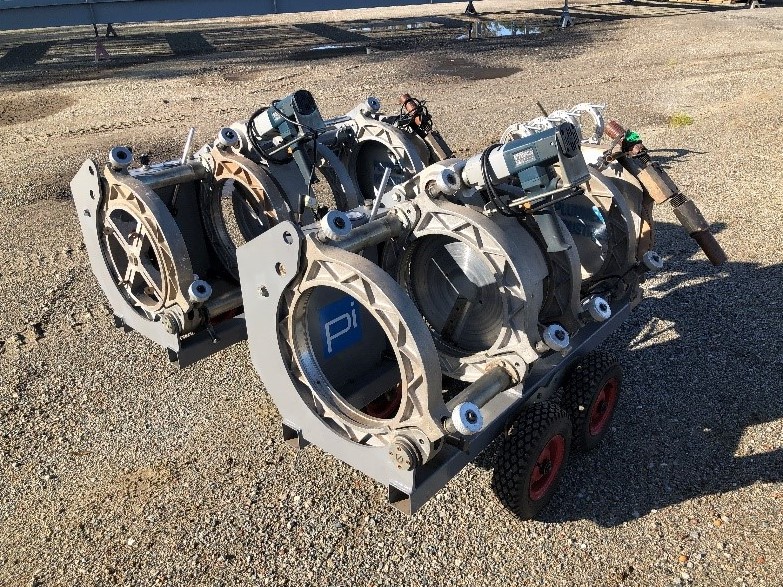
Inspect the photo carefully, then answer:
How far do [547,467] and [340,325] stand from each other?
1355mm

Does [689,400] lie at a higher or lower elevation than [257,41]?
higher

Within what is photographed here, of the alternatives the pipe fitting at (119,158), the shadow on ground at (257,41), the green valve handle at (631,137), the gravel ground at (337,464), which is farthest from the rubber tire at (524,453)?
the shadow on ground at (257,41)

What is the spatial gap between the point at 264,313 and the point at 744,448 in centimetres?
299

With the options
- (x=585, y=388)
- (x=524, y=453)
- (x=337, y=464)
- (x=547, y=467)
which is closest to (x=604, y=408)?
(x=585, y=388)

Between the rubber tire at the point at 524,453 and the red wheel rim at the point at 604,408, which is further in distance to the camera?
the red wheel rim at the point at 604,408

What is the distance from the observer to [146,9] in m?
16.9

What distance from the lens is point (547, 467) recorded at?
3.57 metres

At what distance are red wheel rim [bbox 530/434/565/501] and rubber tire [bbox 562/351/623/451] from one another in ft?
0.90

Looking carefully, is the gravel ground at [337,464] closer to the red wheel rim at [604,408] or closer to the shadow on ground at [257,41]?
the red wheel rim at [604,408]

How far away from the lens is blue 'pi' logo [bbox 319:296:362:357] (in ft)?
11.8

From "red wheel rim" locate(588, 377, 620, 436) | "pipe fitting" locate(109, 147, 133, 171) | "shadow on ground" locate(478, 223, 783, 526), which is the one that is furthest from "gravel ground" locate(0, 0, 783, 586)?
"pipe fitting" locate(109, 147, 133, 171)

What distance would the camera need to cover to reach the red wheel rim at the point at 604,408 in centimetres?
397

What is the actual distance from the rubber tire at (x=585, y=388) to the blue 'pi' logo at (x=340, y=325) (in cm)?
126

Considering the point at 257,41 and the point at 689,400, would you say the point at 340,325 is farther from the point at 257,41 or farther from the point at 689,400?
the point at 257,41
